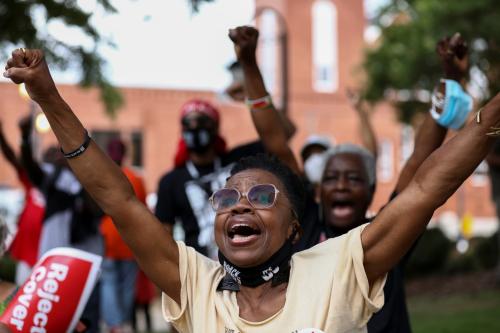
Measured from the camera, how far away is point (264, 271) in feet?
10.2

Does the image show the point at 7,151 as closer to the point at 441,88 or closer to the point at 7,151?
the point at 7,151

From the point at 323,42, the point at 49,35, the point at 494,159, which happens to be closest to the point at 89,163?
the point at 49,35

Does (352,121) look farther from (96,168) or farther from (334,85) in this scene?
(96,168)

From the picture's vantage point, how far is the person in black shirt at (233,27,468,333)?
392 centimetres

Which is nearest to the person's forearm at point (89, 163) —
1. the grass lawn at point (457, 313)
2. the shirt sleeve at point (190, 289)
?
the shirt sleeve at point (190, 289)

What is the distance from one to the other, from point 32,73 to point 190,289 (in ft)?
3.14

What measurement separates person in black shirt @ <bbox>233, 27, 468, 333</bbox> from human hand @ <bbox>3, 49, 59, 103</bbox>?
1.47 m

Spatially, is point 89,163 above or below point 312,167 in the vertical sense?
above

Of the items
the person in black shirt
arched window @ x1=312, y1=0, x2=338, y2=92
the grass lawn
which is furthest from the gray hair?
arched window @ x1=312, y1=0, x2=338, y2=92

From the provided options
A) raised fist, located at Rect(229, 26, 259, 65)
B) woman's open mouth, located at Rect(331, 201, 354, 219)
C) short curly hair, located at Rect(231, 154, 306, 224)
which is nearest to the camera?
short curly hair, located at Rect(231, 154, 306, 224)

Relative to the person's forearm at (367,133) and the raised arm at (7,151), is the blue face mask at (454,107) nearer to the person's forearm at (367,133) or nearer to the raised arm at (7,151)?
the person's forearm at (367,133)

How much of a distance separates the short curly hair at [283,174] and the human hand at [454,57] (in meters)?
1.13

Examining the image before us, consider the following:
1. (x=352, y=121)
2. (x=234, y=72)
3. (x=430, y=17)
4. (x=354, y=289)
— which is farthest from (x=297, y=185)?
(x=352, y=121)

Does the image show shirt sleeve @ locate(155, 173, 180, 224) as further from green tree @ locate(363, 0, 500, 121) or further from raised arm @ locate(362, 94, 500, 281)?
green tree @ locate(363, 0, 500, 121)
